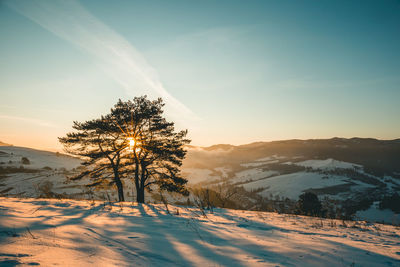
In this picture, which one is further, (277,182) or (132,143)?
(277,182)

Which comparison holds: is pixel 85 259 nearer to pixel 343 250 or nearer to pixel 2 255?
pixel 2 255

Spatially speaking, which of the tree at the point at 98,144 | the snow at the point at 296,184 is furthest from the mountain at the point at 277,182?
the tree at the point at 98,144

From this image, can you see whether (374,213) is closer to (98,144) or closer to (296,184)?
(296,184)

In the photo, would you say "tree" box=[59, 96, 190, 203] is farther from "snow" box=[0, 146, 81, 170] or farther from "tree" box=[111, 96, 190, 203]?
"snow" box=[0, 146, 81, 170]

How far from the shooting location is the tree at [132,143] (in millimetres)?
17250

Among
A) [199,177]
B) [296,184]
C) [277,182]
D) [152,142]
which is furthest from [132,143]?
[199,177]

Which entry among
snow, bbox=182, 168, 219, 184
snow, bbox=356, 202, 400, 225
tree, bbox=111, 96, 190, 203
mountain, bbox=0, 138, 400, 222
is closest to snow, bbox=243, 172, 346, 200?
mountain, bbox=0, 138, 400, 222

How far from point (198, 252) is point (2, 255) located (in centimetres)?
189

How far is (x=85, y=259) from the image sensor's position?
1.74 metres

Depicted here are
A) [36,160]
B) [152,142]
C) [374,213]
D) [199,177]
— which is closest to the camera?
[152,142]

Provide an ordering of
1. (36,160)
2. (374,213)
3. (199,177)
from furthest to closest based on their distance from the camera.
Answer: (199,177) < (374,213) < (36,160)

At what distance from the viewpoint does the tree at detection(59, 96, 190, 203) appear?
1725 cm

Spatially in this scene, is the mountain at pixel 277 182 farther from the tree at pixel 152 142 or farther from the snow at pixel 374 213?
the tree at pixel 152 142

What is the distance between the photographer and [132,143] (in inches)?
691
